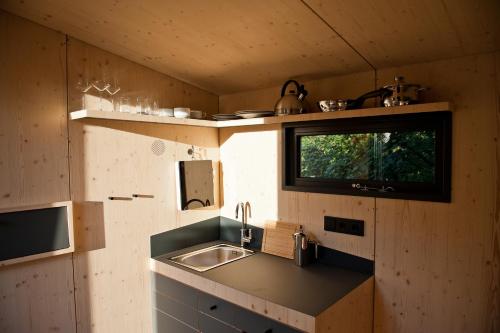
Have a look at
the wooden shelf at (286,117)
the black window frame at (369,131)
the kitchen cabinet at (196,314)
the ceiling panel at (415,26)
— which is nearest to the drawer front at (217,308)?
the kitchen cabinet at (196,314)

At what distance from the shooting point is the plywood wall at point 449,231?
1.63m

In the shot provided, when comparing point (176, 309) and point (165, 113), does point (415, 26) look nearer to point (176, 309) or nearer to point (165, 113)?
point (165, 113)

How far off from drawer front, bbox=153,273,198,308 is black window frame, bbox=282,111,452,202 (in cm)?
91

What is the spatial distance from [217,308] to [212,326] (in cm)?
13

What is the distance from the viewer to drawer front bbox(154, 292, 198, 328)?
208 cm

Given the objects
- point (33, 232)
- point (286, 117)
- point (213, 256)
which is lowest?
point (213, 256)

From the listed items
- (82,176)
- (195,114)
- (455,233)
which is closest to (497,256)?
(455,233)

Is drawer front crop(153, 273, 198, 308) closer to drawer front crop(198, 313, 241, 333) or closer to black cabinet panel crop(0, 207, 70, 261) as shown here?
drawer front crop(198, 313, 241, 333)

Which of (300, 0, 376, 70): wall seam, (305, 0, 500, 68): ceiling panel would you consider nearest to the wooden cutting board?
(300, 0, 376, 70): wall seam

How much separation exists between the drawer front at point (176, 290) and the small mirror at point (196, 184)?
1.65 feet

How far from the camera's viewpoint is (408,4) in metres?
1.32

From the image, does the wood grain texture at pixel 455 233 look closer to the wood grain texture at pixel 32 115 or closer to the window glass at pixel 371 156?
the window glass at pixel 371 156

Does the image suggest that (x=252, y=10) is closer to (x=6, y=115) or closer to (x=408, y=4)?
(x=408, y=4)

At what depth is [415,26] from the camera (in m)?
1.47
